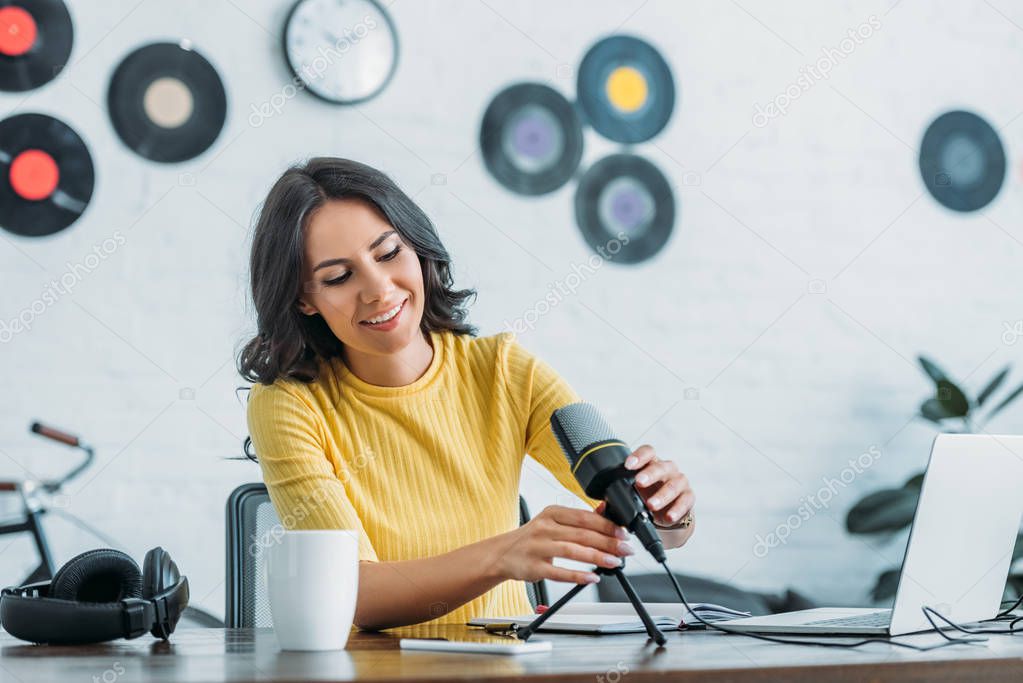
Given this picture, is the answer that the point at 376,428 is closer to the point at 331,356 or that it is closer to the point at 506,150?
the point at 331,356

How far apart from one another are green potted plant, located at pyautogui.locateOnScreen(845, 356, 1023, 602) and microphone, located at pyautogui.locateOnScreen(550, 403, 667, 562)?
2030 millimetres

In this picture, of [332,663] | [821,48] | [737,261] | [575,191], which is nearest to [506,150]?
[575,191]

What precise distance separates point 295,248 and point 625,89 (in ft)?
5.30

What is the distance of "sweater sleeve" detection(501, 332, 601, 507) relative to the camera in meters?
1.62

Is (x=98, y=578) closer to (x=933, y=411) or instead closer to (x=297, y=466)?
(x=297, y=466)

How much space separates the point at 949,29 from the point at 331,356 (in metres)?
2.44

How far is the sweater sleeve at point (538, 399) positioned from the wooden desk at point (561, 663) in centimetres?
60

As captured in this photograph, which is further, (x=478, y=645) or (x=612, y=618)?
(x=612, y=618)

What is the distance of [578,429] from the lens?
101 centimetres

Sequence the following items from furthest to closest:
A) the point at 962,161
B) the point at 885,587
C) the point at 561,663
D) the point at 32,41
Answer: the point at 962,161 < the point at 885,587 < the point at 32,41 < the point at 561,663

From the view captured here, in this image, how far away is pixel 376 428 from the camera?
1567mm

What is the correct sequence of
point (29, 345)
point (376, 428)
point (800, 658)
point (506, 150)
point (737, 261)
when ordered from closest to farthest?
1. point (800, 658)
2. point (376, 428)
3. point (29, 345)
4. point (506, 150)
5. point (737, 261)

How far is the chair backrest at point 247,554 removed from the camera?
156 cm

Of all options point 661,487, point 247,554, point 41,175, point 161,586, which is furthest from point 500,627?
point 41,175
